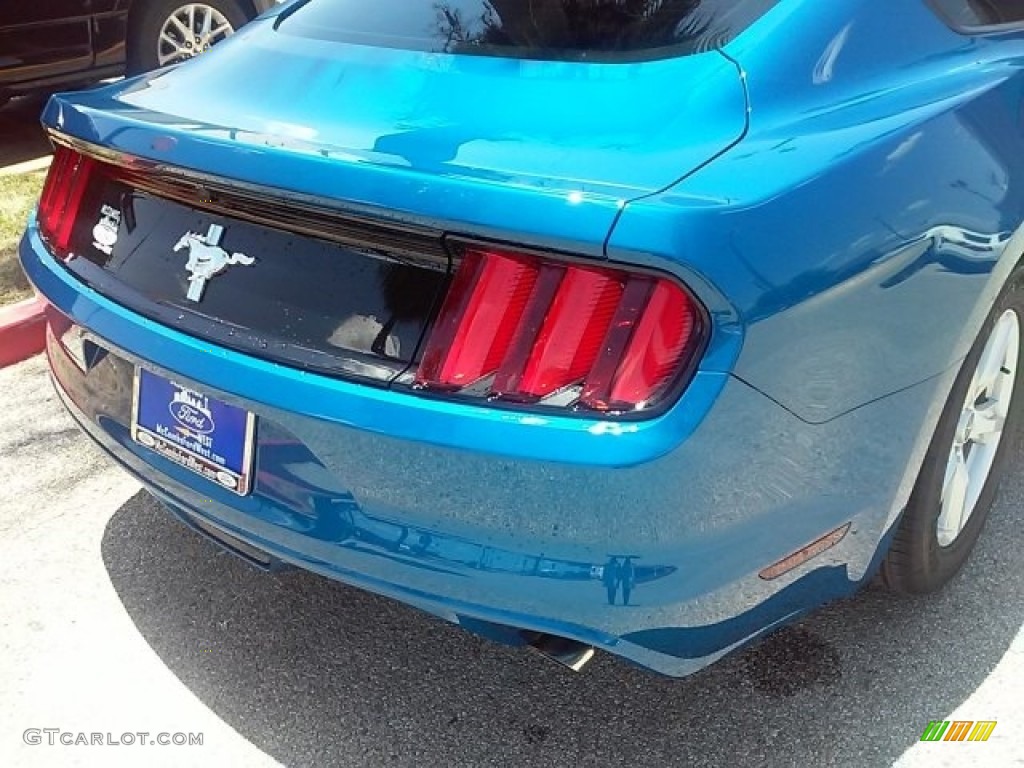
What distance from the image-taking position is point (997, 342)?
2.43m

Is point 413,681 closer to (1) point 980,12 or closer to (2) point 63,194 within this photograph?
(2) point 63,194

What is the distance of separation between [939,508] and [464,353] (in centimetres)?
127

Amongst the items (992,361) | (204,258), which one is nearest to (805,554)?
(992,361)

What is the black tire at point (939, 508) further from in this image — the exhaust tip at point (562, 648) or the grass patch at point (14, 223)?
the grass patch at point (14, 223)

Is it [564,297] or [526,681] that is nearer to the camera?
[564,297]

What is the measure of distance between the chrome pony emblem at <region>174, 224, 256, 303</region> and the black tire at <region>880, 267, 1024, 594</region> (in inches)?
55.1

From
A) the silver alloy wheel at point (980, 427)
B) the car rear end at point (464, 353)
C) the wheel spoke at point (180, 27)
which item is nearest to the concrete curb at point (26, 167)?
the wheel spoke at point (180, 27)

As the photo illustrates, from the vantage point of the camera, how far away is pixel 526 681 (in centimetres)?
233

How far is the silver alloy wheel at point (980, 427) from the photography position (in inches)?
93.5

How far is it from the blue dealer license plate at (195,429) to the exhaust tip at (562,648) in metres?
0.57

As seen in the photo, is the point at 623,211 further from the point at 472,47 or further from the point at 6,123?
the point at 6,123

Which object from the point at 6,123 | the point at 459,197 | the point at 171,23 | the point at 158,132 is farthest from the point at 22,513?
the point at 6,123

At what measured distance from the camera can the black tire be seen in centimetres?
219

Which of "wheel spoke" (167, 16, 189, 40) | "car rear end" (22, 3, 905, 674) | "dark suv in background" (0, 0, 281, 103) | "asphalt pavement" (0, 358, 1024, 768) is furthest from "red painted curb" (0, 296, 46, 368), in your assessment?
"wheel spoke" (167, 16, 189, 40)
